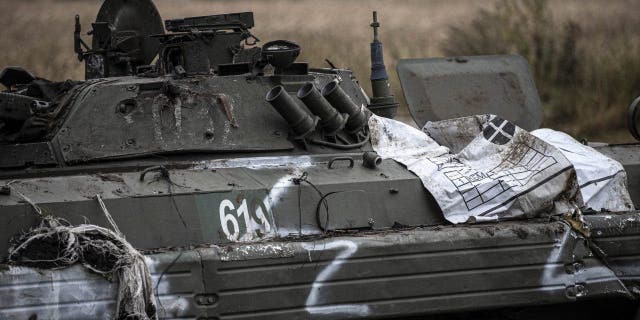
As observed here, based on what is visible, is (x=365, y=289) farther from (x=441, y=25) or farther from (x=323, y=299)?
(x=441, y=25)

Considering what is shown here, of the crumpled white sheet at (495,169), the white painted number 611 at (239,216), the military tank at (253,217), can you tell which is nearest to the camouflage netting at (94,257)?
the military tank at (253,217)

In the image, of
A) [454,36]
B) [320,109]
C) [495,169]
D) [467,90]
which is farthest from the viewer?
[454,36]

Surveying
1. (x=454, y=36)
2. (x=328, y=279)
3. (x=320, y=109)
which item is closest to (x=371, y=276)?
(x=328, y=279)

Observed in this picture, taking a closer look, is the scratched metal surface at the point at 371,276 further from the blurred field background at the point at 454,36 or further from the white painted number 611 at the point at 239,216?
the blurred field background at the point at 454,36

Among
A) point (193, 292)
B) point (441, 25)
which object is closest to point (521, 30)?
point (441, 25)

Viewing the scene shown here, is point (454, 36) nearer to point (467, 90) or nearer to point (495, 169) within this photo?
point (467, 90)

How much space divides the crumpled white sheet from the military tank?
0.21 feet

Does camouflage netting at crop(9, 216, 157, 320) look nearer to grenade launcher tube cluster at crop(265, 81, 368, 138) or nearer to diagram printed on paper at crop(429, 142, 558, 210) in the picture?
grenade launcher tube cluster at crop(265, 81, 368, 138)

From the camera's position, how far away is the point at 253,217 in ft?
25.1

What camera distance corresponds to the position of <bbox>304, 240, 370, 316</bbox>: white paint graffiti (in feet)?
24.2

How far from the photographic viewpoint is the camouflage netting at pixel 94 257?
6.95 m

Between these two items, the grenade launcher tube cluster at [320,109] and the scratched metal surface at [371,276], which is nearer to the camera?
the scratched metal surface at [371,276]

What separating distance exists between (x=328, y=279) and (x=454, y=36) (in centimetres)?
1000

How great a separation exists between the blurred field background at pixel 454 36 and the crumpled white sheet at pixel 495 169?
244 inches
